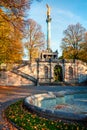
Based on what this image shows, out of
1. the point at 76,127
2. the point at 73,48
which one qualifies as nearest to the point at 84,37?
the point at 73,48

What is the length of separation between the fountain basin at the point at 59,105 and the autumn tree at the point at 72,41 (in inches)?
1206

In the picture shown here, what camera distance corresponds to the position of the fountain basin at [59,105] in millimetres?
11509

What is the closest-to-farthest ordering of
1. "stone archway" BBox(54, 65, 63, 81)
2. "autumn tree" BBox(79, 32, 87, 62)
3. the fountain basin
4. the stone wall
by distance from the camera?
the fountain basin, the stone wall, "stone archway" BBox(54, 65, 63, 81), "autumn tree" BBox(79, 32, 87, 62)

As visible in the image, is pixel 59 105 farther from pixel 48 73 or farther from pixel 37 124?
pixel 48 73

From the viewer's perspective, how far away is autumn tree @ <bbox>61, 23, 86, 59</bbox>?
54875 mm

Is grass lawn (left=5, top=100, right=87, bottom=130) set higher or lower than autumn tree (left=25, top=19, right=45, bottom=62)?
lower

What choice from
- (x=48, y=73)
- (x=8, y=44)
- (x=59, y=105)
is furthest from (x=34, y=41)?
(x=59, y=105)

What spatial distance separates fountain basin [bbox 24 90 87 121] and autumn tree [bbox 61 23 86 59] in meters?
30.6

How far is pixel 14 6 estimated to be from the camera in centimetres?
1653

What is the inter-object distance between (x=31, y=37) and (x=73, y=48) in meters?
9.57

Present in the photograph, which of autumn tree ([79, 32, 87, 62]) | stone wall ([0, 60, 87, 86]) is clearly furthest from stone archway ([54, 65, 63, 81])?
A: autumn tree ([79, 32, 87, 62])

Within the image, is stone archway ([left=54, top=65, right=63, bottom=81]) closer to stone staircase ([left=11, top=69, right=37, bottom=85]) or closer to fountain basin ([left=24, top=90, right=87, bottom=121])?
stone staircase ([left=11, top=69, right=37, bottom=85])

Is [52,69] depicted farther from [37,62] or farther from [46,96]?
[46,96]

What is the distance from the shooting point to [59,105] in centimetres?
1792
